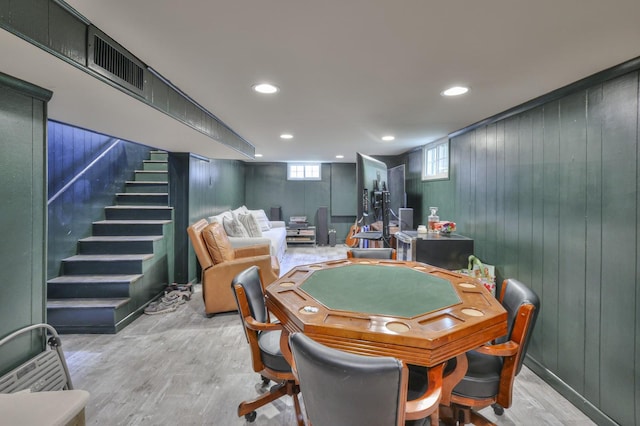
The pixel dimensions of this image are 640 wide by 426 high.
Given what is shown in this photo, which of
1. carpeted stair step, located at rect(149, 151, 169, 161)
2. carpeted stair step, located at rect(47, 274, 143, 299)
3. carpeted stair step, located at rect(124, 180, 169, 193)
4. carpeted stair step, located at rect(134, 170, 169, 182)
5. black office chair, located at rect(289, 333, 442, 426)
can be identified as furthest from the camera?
carpeted stair step, located at rect(149, 151, 169, 161)

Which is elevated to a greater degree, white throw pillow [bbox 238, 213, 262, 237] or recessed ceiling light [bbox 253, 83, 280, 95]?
recessed ceiling light [bbox 253, 83, 280, 95]

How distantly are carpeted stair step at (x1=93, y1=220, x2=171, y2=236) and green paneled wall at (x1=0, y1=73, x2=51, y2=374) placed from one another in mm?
2047

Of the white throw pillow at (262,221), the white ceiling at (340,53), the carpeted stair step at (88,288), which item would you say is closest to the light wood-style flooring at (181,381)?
the carpeted stair step at (88,288)

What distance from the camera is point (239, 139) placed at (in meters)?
4.06

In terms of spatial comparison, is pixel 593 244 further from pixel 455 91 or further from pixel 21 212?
pixel 21 212

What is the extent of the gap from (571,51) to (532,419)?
2.14m

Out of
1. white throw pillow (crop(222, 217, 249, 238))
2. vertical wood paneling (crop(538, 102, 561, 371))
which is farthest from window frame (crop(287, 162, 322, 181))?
vertical wood paneling (crop(538, 102, 561, 371))

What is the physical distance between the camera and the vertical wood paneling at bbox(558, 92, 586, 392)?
194 centimetres

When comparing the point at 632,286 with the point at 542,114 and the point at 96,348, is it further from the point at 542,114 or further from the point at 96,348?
the point at 96,348

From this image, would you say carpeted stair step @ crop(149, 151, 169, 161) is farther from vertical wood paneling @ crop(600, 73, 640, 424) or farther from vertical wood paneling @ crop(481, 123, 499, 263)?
vertical wood paneling @ crop(600, 73, 640, 424)

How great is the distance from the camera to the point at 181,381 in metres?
2.14

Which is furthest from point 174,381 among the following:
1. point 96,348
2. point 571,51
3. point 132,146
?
point 132,146

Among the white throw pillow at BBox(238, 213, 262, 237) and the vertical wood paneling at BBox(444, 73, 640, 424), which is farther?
the white throw pillow at BBox(238, 213, 262, 237)

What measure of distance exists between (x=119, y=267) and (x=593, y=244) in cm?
431
